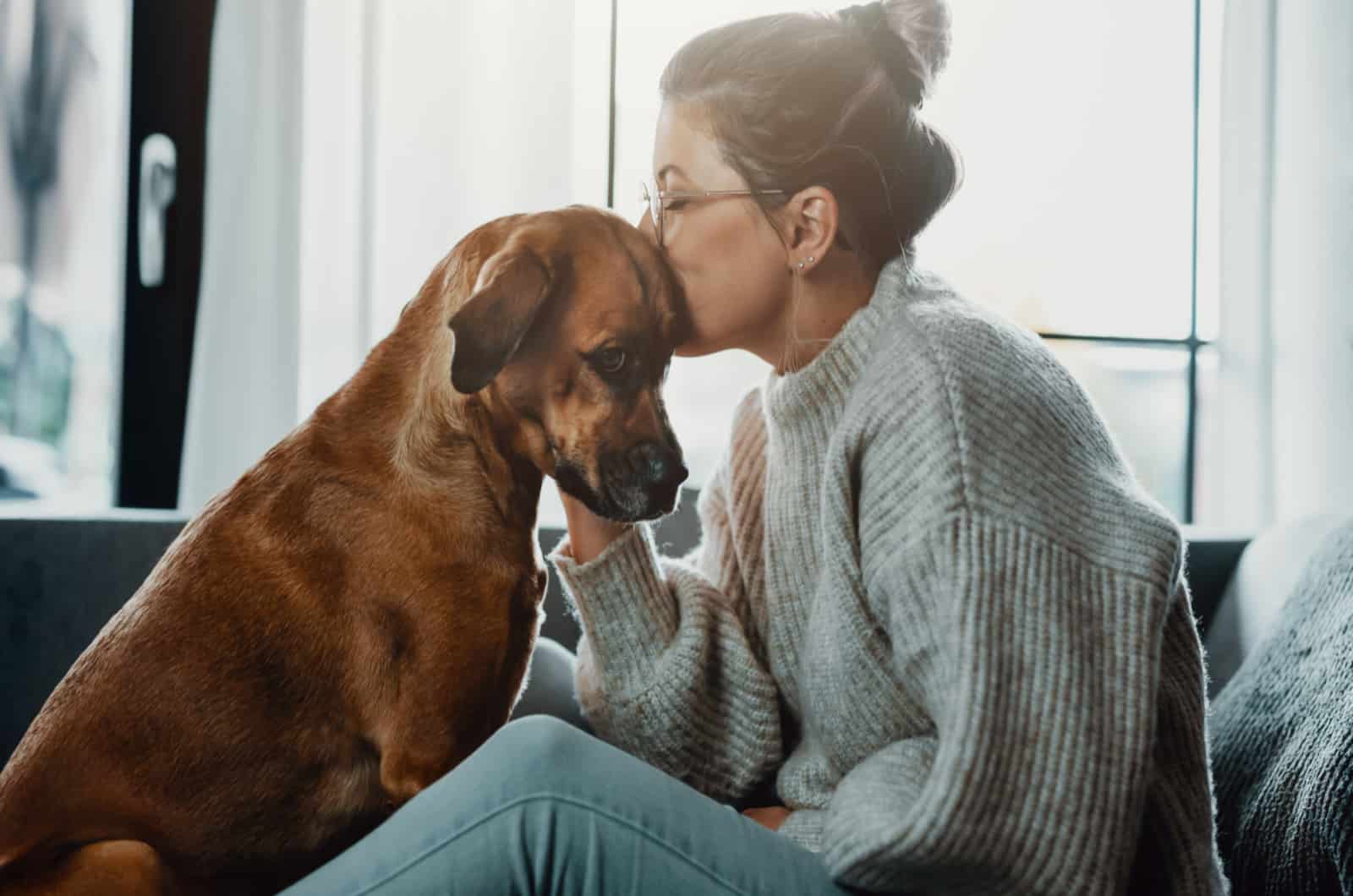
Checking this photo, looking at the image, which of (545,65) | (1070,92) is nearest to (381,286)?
(545,65)

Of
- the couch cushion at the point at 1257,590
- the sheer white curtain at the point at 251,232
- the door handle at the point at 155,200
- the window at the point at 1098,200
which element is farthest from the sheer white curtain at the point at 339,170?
the couch cushion at the point at 1257,590

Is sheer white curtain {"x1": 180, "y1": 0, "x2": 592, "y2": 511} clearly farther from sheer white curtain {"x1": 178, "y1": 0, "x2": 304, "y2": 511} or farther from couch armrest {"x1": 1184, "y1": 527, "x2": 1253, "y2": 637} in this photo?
couch armrest {"x1": 1184, "y1": 527, "x2": 1253, "y2": 637}

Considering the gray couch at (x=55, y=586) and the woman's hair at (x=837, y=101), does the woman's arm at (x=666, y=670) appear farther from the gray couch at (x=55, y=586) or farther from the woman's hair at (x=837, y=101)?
the gray couch at (x=55, y=586)

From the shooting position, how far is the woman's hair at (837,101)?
127cm

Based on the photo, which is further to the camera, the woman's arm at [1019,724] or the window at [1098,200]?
the window at [1098,200]

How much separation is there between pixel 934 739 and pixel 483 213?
191cm

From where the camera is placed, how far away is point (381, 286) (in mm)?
2635

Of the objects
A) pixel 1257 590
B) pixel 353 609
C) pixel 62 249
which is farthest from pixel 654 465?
pixel 62 249

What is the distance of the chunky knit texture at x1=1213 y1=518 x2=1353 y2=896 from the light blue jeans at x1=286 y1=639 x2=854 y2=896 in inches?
22.7

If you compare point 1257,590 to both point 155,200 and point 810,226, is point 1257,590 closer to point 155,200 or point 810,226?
point 810,226

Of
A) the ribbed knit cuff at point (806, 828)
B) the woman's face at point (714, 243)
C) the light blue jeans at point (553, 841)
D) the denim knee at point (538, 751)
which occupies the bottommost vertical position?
the ribbed knit cuff at point (806, 828)

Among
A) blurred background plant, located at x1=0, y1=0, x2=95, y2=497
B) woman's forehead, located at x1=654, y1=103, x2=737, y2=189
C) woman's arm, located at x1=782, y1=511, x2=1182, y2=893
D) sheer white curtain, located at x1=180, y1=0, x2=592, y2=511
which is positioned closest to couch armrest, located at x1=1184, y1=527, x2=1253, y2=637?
woman's arm, located at x1=782, y1=511, x2=1182, y2=893

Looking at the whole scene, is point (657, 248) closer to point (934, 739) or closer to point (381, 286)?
point (934, 739)

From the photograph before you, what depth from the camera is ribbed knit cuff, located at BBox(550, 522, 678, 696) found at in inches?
55.0
